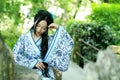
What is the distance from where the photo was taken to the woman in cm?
495

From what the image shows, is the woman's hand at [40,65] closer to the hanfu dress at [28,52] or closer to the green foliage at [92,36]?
the hanfu dress at [28,52]

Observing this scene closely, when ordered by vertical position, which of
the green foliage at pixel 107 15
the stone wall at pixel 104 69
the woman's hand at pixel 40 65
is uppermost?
the stone wall at pixel 104 69

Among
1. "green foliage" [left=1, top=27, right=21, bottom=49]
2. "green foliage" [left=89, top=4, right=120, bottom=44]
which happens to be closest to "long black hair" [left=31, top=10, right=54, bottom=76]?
"green foliage" [left=1, top=27, right=21, bottom=49]

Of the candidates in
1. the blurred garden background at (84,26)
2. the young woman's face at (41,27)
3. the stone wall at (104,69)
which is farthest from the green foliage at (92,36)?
the stone wall at (104,69)

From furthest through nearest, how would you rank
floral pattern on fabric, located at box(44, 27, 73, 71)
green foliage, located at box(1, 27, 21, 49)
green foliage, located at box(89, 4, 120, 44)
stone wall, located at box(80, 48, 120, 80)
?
green foliage, located at box(89, 4, 120, 44)
green foliage, located at box(1, 27, 21, 49)
floral pattern on fabric, located at box(44, 27, 73, 71)
stone wall, located at box(80, 48, 120, 80)

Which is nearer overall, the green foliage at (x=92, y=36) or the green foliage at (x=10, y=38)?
the green foliage at (x=92, y=36)

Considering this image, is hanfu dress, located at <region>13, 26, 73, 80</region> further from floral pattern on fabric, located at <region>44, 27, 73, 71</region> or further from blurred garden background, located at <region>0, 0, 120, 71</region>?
blurred garden background, located at <region>0, 0, 120, 71</region>

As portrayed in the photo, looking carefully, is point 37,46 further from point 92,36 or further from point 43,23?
point 92,36

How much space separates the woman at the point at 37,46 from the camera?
16.2 feet

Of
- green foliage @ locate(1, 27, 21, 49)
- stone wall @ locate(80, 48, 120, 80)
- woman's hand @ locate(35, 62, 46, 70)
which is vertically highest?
stone wall @ locate(80, 48, 120, 80)

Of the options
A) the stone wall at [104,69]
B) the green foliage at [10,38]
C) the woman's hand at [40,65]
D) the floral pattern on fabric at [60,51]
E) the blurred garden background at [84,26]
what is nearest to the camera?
the stone wall at [104,69]

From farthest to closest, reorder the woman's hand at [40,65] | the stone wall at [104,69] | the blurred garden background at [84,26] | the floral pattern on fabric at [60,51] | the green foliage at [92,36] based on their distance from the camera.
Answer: the green foliage at [92,36] → the blurred garden background at [84,26] → the floral pattern on fabric at [60,51] → the woman's hand at [40,65] → the stone wall at [104,69]

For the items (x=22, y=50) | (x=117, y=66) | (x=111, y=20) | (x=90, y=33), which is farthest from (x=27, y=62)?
(x=111, y=20)

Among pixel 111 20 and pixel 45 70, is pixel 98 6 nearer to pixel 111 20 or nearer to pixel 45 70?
pixel 111 20
